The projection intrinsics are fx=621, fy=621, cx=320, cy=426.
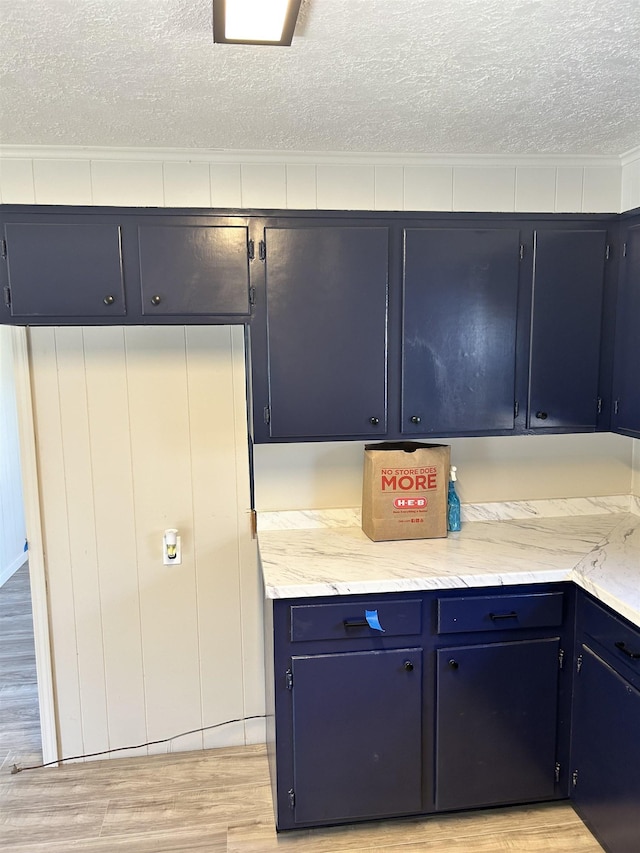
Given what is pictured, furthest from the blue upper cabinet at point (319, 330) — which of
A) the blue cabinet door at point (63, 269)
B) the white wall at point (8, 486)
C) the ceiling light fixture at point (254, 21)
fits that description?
the white wall at point (8, 486)

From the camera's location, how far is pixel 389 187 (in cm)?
236

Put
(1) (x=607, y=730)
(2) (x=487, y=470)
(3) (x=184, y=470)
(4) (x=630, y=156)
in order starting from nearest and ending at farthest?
(1) (x=607, y=730) → (4) (x=630, y=156) → (3) (x=184, y=470) → (2) (x=487, y=470)

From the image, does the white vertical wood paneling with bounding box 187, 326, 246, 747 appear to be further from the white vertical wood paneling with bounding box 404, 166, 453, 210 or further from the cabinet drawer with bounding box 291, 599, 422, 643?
the white vertical wood paneling with bounding box 404, 166, 453, 210

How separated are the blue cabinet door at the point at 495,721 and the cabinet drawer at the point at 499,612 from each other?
2.8 inches

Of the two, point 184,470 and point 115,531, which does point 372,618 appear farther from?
point 115,531

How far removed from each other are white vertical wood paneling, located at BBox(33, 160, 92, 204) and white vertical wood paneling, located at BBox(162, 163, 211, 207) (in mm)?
278

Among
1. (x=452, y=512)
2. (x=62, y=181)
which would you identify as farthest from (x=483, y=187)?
(x=62, y=181)

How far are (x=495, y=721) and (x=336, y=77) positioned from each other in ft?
6.87

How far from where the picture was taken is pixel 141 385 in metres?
2.45

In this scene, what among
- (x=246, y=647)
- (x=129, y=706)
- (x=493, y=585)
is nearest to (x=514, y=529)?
(x=493, y=585)

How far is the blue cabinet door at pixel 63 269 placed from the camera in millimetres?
2105

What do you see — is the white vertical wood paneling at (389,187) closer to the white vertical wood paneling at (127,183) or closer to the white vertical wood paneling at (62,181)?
the white vertical wood paneling at (127,183)

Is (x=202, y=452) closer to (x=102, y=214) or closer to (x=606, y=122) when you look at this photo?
(x=102, y=214)

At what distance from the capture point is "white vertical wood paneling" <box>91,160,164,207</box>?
223 cm
